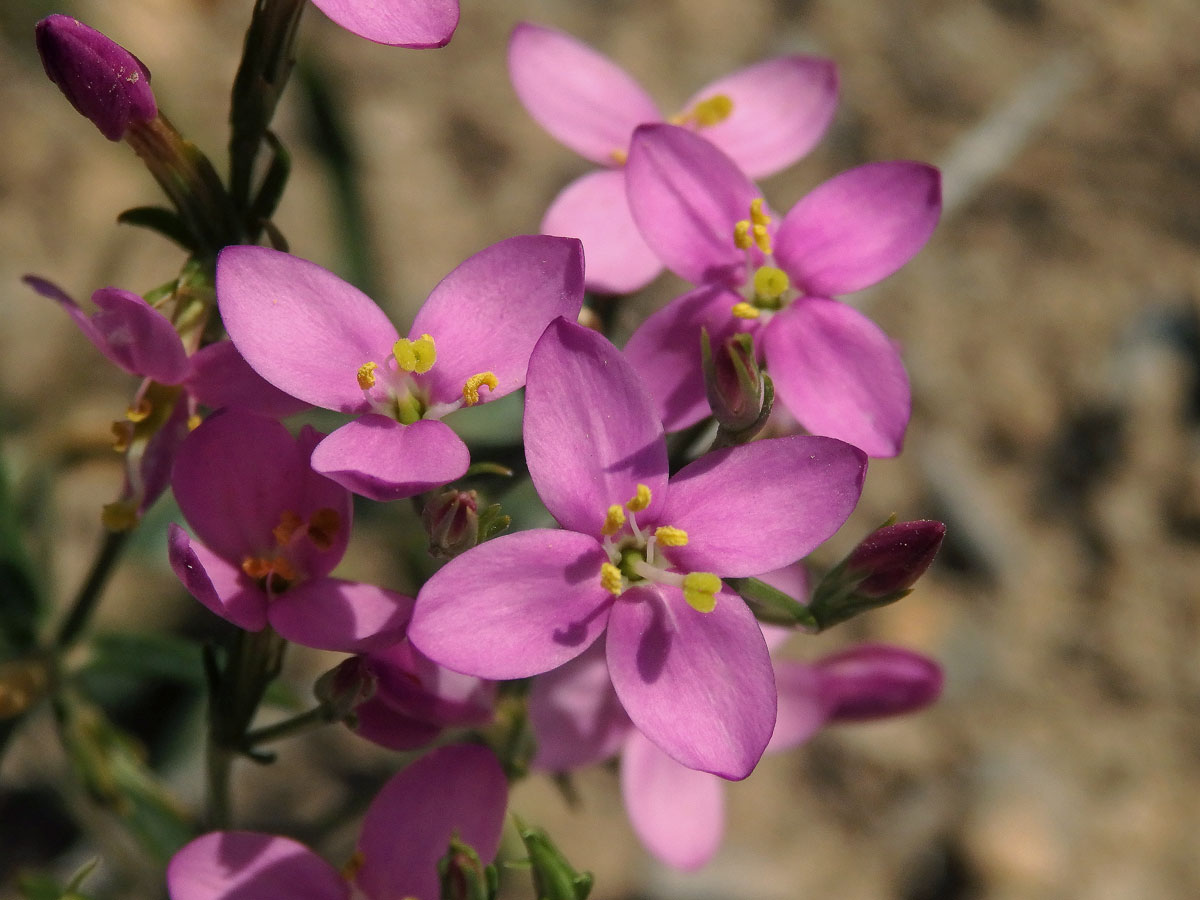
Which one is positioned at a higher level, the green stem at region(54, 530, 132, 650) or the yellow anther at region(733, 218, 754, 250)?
the yellow anther at region(733, 218, 754, 250)

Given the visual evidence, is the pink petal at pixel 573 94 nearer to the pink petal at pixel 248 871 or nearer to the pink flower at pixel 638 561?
the pink flower at pixel 638 561

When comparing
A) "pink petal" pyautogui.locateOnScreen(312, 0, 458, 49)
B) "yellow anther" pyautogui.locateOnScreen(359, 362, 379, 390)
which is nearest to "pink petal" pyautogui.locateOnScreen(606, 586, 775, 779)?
"yellow anther" pyautogui.locateOnScreen(359, 362, 379, 390)

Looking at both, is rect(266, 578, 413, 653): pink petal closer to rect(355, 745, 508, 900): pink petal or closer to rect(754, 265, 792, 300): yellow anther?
rect(355, 745, 508, 900): pink petal

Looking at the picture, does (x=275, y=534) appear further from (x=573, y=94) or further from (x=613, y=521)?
(x=573, y=94)

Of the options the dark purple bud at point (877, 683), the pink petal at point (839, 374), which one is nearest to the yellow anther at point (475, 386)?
the pink petal at point (839, 374)

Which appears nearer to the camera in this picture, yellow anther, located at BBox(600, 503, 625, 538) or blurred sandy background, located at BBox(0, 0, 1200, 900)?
yellow anther, located at BBox(600, 503, 625, 538)

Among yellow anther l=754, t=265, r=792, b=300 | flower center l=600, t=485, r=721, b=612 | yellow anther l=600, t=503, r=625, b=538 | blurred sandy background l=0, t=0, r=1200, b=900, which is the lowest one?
blurred sandy background l=0, t=0, r=1200, b=900

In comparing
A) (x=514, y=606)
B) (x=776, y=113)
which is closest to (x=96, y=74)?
(x=514, y=606)
